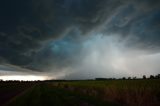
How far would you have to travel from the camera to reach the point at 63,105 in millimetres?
21156

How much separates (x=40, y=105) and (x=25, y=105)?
181 cm

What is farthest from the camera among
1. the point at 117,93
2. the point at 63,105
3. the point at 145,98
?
the point at 117,93

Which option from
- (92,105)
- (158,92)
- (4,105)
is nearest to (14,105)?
(4,105)

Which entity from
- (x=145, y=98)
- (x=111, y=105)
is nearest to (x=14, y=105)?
(x=111, y=105)

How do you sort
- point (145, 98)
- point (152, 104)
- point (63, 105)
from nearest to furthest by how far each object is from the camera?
point (152, 104) → point (145, 98) → point (63, 105)

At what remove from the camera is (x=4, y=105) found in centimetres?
2208

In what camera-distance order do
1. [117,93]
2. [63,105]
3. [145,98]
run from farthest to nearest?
[117,93] → [63,105] → [145,98]

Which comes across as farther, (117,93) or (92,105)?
(117,93)

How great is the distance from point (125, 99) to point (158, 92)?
3680 mm

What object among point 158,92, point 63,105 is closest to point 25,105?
point 63,105

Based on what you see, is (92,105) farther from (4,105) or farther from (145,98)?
(4,105)

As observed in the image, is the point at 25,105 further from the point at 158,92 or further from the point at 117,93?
the point at 158,92

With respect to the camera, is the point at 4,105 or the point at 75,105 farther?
the point at 4,105

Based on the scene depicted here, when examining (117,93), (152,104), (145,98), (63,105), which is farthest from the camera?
(117,93)
